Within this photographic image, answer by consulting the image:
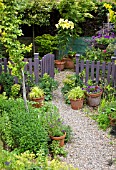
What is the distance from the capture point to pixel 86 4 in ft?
32.3

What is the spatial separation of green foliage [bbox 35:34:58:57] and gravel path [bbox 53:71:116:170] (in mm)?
4086

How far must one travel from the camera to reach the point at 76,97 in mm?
6164

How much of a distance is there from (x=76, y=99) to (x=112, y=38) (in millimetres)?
3246

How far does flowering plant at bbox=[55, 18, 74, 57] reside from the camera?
357 inches

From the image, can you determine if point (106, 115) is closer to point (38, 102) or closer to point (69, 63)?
point (38, 102)

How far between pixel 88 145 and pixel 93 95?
1729mm

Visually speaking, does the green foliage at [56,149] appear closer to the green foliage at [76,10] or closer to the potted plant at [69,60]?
the potted plant at [69,60]

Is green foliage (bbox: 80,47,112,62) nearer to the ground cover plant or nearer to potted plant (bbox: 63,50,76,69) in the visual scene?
potted plant (bbox: 63,50,76,69)

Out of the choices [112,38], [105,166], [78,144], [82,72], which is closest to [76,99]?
[82,72]

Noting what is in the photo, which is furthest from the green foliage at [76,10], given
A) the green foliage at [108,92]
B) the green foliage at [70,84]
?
the green foliage at [108,92]

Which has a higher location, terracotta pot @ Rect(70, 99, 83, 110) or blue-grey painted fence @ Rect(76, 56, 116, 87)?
blue-grey painted fence @ Rect(76, 56, 116, 87)

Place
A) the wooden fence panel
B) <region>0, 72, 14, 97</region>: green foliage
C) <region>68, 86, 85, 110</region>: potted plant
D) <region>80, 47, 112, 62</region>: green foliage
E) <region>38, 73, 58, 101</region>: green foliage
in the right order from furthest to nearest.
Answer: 1. <region>80, 47, 112, 62</region>: green foliage
2. the wooden fence panel
3. <region>38, 73, 58, 101</region>: green foliage
4. <region>0, 72, 14, 97</region>: green foliage
5. <region>68, 86, 85, 110</region>: potted plant

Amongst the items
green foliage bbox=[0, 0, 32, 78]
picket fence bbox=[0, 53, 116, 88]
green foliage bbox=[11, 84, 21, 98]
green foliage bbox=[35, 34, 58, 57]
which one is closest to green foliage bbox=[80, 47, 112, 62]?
picket fence bbox=[0, 53, 116, 88]

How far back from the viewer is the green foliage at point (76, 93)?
615cm
